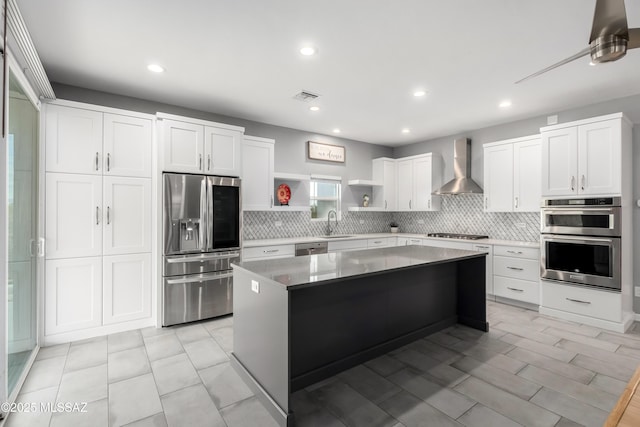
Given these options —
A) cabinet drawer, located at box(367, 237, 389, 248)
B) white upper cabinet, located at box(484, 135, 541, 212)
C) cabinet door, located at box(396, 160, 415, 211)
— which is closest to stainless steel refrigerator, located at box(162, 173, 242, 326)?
cabinet drawer, located at box(367, 237, 389, 248)

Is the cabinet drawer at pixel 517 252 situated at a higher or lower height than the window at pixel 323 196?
lower

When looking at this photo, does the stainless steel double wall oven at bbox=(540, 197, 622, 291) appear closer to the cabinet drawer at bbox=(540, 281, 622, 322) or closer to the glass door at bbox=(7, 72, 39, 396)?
the cabinet drawer at bbox=(540, 281, 622, 322)

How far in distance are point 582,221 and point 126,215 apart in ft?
17.4

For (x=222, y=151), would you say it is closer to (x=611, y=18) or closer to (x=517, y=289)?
(x=611, y=18)

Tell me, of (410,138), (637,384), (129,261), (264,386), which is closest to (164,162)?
(129,261)

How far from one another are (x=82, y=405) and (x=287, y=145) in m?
4.12

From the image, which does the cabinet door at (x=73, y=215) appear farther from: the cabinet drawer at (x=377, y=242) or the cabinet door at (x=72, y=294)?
the cabinet drawer at (x=377, y=242)

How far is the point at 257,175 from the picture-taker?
4.50 meters

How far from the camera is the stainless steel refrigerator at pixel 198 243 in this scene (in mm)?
3553

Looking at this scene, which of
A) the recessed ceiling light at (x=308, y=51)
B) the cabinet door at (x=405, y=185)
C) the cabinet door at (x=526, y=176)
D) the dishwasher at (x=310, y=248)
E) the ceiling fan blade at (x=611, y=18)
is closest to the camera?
the ceiling fan blade at (x=611, y=18)

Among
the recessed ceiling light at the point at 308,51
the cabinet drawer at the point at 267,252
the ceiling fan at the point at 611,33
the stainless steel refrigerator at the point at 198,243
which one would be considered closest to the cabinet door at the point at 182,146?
the stainless steel refrigerator at the point at 198,243

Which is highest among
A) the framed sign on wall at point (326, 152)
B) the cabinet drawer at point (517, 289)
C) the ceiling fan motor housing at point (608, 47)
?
the framed sign on wall at point (326, 152)

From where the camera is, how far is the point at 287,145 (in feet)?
17.3

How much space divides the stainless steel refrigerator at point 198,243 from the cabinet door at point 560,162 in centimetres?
400
